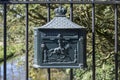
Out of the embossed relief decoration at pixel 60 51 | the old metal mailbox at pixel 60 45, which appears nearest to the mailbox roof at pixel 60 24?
the old metal mailbox at pixel 60 45

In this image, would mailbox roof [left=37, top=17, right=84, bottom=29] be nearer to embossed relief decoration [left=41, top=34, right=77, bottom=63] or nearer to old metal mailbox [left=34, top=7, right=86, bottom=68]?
old metal mailbox [left=34, top=7, right=86, bottom=68]

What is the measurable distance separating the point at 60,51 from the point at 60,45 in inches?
2.5

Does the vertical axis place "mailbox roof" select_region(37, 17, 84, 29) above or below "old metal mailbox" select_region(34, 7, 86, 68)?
above

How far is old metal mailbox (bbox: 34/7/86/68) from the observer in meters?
4.79

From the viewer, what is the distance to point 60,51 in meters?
4.80

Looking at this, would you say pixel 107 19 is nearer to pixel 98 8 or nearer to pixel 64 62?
pixel 98 8

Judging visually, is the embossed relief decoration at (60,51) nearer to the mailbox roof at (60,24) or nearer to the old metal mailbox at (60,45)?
the old metal mailbox at (60,45)

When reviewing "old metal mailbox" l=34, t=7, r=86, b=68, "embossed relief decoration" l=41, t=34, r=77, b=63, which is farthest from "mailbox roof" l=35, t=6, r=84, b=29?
"embossed relief decoration" l=41, t=34, r=77, b=63

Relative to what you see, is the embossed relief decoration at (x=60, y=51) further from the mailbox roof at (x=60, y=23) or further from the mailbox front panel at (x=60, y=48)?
the mailbox roof at (x=60, y=23)

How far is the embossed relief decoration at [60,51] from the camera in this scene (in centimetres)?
480

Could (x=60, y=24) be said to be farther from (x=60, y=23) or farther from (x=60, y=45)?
(x=60, y=45)

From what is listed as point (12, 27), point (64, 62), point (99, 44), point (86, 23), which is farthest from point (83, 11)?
point (64, 62)

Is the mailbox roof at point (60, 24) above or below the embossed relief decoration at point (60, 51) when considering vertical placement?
above

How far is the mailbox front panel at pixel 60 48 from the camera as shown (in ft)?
15.7
